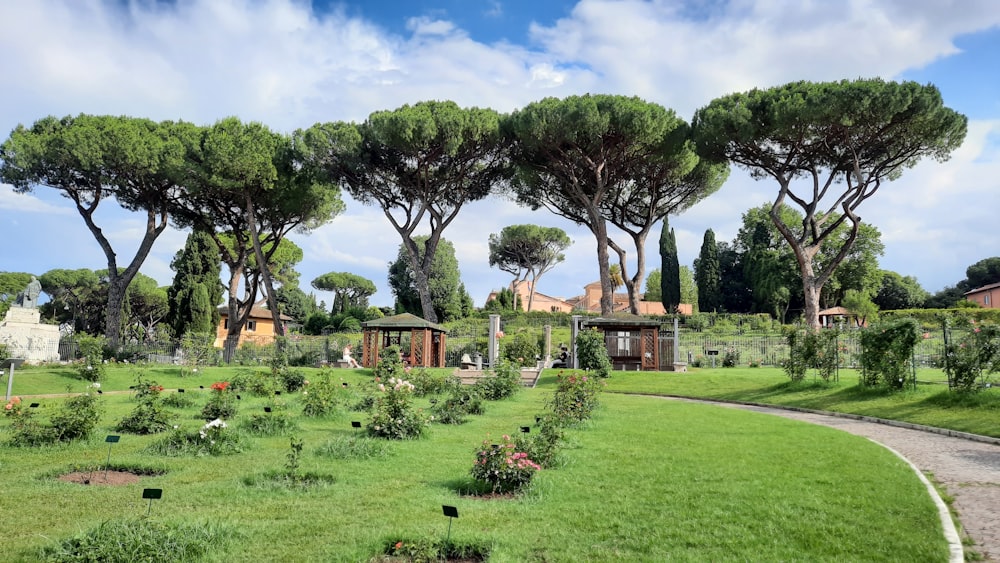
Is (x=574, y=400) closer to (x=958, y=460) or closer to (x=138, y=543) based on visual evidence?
(x=958, y=460)

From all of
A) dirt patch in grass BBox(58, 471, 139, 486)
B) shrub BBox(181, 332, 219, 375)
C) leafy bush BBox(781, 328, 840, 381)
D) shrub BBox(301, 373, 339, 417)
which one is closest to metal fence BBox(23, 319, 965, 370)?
shrub BBox(181, 332, 219, 375)

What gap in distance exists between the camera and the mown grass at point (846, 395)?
39.3 feet

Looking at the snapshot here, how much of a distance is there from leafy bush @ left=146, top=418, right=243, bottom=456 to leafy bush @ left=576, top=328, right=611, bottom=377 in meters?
15.6

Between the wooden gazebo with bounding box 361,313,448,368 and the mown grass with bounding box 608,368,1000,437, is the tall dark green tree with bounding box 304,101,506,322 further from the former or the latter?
the mown grass with bounding box 608,368,1000,437

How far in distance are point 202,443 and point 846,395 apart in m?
14.2

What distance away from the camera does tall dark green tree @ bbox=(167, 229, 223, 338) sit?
36.2m

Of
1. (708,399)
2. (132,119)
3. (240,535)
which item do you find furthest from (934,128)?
(132,119)

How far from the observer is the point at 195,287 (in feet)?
118

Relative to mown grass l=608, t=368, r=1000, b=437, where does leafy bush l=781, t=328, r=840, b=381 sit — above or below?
above

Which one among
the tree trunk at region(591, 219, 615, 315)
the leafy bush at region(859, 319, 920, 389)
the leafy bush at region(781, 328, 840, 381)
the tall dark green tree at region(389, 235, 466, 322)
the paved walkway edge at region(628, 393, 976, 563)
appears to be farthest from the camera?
the tall dark green tree at region(389, 235, 466, 322)

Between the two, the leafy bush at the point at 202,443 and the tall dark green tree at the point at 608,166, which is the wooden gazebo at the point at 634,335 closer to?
the tall dark green tree at the point at 608,166

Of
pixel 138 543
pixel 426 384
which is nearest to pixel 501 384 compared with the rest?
pixel 426 384

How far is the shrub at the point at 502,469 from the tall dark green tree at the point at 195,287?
33958mm

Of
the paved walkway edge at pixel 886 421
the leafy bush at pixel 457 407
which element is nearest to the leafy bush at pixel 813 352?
the paved walkway edge at pixel 886 421
